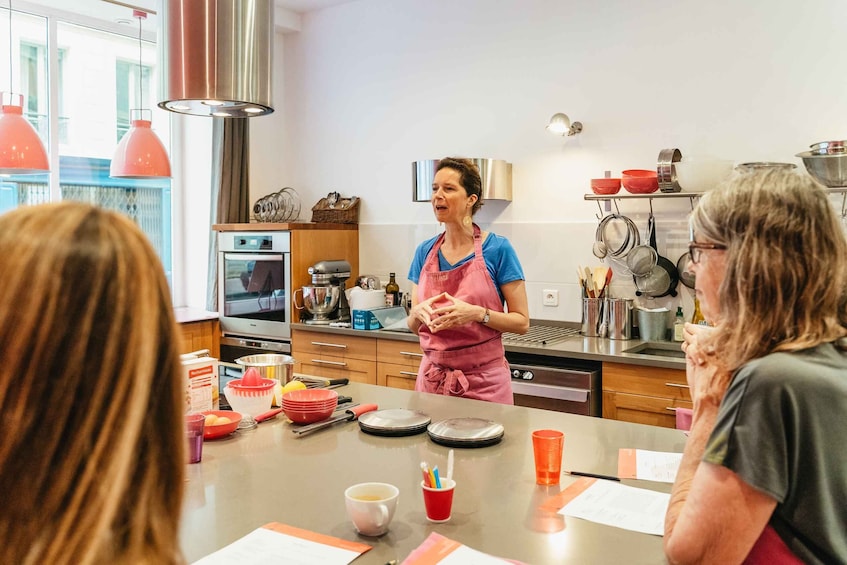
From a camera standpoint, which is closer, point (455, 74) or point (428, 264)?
point (428, 264)

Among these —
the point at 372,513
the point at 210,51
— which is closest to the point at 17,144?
the point at 210,51

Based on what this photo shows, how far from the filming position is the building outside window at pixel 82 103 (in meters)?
4.35

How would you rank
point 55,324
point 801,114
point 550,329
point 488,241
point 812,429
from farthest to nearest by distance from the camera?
point 550,329 → point 801,114 → point 488,241 → point 812,429 → point 55,324

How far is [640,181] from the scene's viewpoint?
354 centimetres

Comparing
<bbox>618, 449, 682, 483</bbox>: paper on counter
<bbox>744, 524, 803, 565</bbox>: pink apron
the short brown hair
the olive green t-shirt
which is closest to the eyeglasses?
the olive green t-shirt

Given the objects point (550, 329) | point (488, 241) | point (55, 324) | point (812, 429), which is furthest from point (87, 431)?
point (550, 329)

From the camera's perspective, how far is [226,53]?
2.03 metres

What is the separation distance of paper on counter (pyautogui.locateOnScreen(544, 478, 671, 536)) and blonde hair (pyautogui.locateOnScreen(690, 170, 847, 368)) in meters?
0.39

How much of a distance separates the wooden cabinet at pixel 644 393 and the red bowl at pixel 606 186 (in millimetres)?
939

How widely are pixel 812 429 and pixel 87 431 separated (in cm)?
96

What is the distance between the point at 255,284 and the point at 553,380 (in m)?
2.16

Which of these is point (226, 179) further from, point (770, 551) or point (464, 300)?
point (770, 551)

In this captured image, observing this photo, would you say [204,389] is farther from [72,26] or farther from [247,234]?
[72,26]

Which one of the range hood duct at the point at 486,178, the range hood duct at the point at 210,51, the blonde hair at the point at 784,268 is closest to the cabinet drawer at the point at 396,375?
the range hood duct at the point at 486,178
